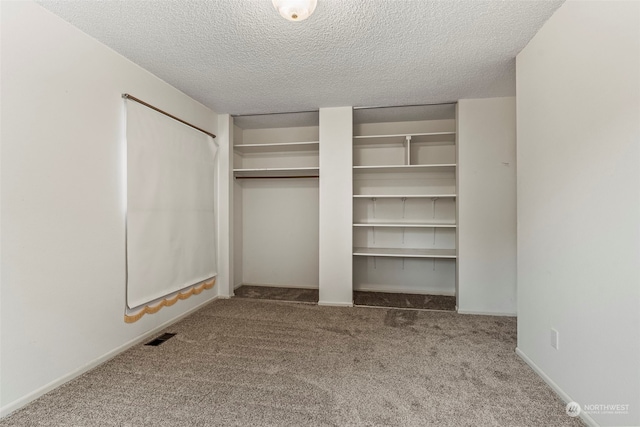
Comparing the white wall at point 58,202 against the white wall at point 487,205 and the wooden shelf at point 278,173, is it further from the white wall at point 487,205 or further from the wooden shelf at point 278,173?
the white wall at point 487,205

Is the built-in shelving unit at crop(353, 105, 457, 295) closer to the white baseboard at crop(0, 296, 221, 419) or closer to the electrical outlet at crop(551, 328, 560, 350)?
the electrical outlet at crop(551, 328, 560, 350)

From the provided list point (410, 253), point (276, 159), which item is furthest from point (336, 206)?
point (276, 159)

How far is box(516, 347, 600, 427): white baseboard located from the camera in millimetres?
1500

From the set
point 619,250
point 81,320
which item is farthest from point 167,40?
point 619,250

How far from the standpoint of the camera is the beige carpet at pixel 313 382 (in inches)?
62.0

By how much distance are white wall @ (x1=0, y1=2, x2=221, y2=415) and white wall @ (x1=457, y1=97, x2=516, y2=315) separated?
327cm

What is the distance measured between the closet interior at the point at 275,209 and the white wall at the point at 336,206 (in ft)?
2.11

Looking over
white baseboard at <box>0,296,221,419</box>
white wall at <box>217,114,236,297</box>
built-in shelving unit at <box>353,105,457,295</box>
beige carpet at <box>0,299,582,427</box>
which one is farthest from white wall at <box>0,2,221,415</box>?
built-in shelving unit at <box>353,105,457,295</box>

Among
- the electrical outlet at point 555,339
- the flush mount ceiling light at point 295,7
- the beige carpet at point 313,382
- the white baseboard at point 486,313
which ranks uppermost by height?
the flush mount ceiling light at point 295,7

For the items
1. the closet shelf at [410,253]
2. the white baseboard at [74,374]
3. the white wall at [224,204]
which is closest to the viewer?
the white baseboard at [74,374]

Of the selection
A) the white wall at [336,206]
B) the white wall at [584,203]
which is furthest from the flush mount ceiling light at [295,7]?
the white wall at [336,206]

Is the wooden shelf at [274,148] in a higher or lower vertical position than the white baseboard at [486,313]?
higher

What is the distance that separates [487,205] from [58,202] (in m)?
3.72

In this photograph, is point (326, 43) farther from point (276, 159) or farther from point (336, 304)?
→ point (336, 304)
